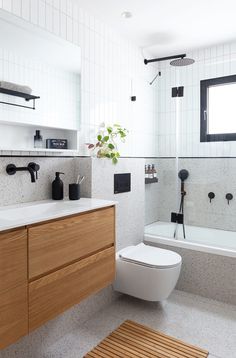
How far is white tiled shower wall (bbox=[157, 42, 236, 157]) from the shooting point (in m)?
2.89

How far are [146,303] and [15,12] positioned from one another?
2.31 metres

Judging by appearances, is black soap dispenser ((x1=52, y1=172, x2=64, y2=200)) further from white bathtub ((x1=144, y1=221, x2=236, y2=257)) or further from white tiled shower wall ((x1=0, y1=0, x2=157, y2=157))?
white bathtub ((x1=144, y1=221, x2=236, y2=257))

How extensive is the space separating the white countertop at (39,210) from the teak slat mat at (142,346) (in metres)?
0.89

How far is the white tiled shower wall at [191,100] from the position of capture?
114 inches

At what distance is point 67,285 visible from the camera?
5.11 ft

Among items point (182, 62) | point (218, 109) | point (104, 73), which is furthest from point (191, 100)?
point (104, 73)

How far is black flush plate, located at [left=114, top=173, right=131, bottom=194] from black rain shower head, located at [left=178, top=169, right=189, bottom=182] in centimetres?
80

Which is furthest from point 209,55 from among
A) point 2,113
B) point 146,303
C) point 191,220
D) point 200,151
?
point 146,303

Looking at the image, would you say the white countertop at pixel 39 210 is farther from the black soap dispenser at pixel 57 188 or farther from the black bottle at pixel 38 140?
the black bottle at pixel 38 140

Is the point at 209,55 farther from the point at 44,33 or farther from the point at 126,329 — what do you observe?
the point at 126,329

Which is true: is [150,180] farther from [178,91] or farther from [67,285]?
[67,285]

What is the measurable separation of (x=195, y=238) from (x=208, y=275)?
0.41 meters

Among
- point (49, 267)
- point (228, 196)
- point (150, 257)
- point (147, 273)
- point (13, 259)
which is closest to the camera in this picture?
point (13, 259)

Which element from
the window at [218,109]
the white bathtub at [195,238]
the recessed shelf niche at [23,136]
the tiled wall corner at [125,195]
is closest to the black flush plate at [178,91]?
the window at [218,109]
